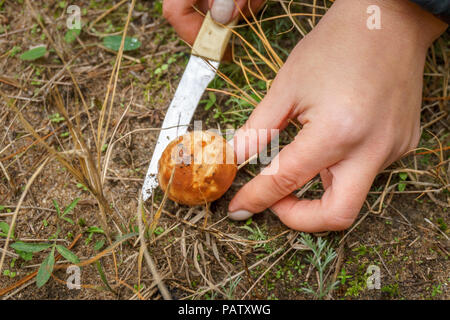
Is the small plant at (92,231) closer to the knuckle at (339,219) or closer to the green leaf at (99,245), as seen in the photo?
the green leaf at (99,245)

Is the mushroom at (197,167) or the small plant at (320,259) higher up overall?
the mushroom at (197,167)

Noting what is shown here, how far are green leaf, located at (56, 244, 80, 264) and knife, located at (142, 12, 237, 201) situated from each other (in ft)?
1.71

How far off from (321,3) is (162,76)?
3.65 ft

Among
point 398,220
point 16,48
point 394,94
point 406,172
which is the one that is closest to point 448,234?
point 398,220

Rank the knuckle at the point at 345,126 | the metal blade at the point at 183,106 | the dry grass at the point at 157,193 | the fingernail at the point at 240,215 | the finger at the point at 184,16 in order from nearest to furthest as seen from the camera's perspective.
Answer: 1. the knuckle at the point at 345,126
2. the dry grass at the point at 157,193
3. the fingernail at the point at 240,215
4. the metal blade at the point at 183,106
5. the finger at the point at 184,16

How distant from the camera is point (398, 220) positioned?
6.34 ft

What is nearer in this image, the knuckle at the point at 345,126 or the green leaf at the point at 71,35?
the knuckle at the point at 345,126

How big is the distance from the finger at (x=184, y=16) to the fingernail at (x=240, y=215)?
1040mm

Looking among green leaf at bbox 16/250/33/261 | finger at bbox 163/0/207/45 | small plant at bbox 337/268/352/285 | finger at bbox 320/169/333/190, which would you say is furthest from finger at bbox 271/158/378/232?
green leaf at bbox 16/250/33/261

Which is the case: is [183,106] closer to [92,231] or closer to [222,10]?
[222,10]

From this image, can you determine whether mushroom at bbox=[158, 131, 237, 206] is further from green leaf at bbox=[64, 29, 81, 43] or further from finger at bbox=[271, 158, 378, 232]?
green leaf at bbox=[64, 29, 81, 43]

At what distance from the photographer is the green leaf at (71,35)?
7.98 ft

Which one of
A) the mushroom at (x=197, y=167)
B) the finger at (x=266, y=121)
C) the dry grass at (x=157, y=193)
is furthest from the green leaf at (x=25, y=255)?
the finger at (x=266, y=121)

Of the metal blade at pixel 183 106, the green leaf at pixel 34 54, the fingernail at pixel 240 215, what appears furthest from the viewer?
the green leaf at pixel 34 54
